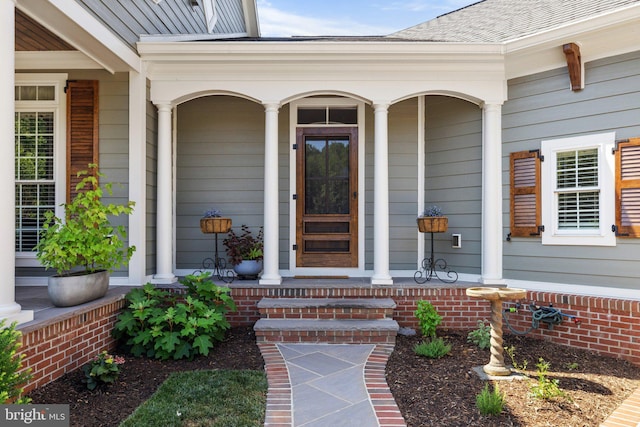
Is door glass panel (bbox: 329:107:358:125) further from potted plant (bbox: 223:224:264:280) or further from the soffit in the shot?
the soffit

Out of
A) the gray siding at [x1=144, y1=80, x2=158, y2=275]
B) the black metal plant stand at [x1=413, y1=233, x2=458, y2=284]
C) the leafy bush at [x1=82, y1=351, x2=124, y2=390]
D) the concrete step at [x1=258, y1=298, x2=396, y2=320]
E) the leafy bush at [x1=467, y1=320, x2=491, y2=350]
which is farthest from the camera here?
the black metal plant stand at [x1=413, y1=233, x2=458, y2=284]

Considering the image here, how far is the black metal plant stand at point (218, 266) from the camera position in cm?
539

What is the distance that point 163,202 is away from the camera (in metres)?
4.99

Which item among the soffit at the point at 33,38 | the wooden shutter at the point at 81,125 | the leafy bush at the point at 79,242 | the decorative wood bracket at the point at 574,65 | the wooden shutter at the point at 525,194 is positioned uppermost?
the soffit at the point at 33,38

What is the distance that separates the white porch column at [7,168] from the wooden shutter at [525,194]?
4804 mm

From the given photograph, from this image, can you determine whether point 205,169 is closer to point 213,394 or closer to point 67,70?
point 67,70

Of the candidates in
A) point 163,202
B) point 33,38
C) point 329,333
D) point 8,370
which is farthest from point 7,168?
point 329,333

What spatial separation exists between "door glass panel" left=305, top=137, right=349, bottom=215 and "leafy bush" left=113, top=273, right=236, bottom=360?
2.02 m

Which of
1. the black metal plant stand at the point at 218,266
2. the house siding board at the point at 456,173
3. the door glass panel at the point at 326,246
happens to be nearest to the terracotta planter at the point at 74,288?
the black metal plant stand at the point at 218,266

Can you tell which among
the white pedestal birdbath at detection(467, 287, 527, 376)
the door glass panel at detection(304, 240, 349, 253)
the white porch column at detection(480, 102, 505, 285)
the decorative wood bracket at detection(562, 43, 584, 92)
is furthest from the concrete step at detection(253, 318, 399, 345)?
the decorative wood bracket at detection(562, 43, 584, 92)

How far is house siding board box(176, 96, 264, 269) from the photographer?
18.8ft

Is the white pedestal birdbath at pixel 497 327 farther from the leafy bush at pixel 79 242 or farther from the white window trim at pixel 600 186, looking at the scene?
the leafy bush at pixel 79 242

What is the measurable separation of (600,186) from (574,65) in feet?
4.23

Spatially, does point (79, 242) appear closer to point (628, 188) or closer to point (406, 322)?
point (406, 322)
